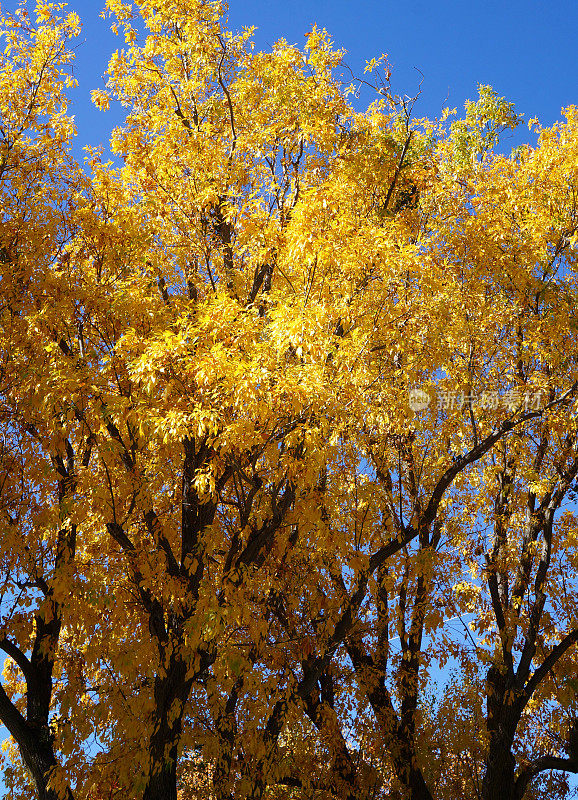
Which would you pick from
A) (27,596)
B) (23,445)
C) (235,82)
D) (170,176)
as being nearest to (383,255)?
(170,176)

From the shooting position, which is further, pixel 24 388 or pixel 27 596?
pixel 27 596

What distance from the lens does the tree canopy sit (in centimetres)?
720

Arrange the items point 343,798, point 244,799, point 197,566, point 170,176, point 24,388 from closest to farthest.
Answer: point 24,388 → point 197,566 → point 244,799 → point 170,176 → point 343,798

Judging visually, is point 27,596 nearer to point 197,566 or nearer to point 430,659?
point 197,566

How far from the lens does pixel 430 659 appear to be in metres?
10.0

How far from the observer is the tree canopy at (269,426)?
7195 millimetres

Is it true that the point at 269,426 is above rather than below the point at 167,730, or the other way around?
above

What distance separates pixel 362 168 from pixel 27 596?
7.11 m

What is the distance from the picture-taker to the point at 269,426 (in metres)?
7.07

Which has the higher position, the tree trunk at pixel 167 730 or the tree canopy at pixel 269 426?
the tree canopy at pixel 269 426

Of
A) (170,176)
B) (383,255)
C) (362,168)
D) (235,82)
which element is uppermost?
(235,82)

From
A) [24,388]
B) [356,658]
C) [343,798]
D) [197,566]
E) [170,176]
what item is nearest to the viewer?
[24,388]

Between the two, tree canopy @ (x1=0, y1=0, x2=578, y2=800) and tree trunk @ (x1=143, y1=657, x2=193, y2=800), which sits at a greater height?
tree canopy @ (x1=0, y1=0, x2=578, y2=800)

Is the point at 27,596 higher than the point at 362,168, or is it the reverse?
the point at 362,168
